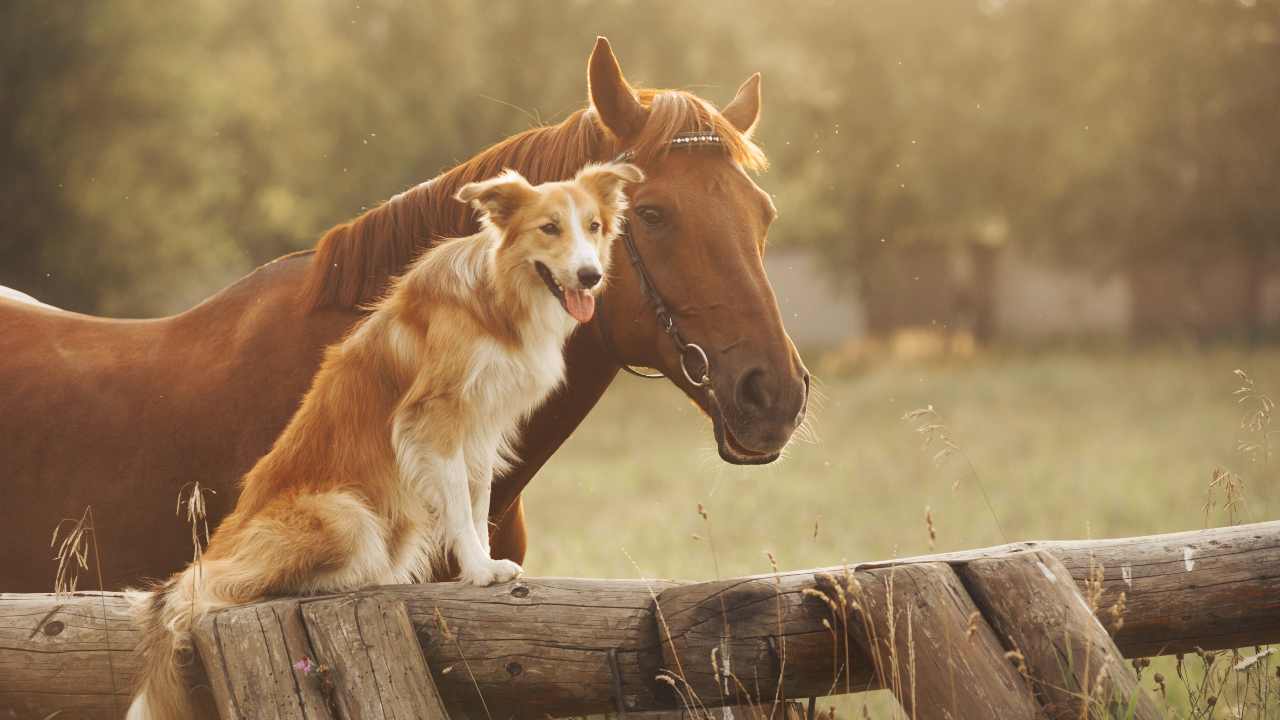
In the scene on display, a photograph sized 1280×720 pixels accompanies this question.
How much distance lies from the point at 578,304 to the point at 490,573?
0.81 m

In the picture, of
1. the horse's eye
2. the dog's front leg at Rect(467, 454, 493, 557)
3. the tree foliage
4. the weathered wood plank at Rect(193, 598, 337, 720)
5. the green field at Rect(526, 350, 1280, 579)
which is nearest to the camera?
the weathered wood plank at Rect(193, 598, 337, 720)

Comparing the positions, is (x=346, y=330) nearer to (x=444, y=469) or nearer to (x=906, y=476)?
(x=444, y=469)

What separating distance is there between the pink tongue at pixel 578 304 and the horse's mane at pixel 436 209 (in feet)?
3.05

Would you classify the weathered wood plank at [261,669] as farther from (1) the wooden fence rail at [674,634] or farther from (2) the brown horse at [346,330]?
(2) the brown horse at [346,330]

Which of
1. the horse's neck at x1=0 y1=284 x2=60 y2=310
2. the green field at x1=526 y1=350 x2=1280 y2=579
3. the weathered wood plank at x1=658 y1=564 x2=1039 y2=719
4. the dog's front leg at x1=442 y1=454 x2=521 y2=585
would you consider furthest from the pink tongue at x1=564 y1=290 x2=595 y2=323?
the horse's neck at x1=0 y1=284 x2=60 y2=310

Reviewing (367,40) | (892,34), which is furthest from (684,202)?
(892,34)

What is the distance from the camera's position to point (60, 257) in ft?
55.6

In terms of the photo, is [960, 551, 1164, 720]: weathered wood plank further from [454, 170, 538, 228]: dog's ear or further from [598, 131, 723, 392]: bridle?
[454, 170, 538, 228]: dog's ear

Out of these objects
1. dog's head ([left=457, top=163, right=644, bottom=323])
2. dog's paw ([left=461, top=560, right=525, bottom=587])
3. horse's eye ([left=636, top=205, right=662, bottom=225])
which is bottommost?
dog's paw ([left=461, top=560, right=525, bottom=587])

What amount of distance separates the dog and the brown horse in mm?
537

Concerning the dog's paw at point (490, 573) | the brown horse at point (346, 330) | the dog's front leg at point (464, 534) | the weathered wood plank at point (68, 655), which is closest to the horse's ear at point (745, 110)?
the brown horse at point (346, 330)

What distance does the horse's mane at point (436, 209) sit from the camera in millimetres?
4488

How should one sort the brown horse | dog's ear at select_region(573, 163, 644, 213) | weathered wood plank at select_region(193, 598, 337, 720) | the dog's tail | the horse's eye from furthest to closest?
the horse's eye → the brown horse → dog's ear at select_region(573, 163, 644, 213) → the dog's tail → weathered wood plank at select_region(193, 598, 337, 720)

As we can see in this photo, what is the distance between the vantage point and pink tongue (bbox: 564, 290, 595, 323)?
363 cm
